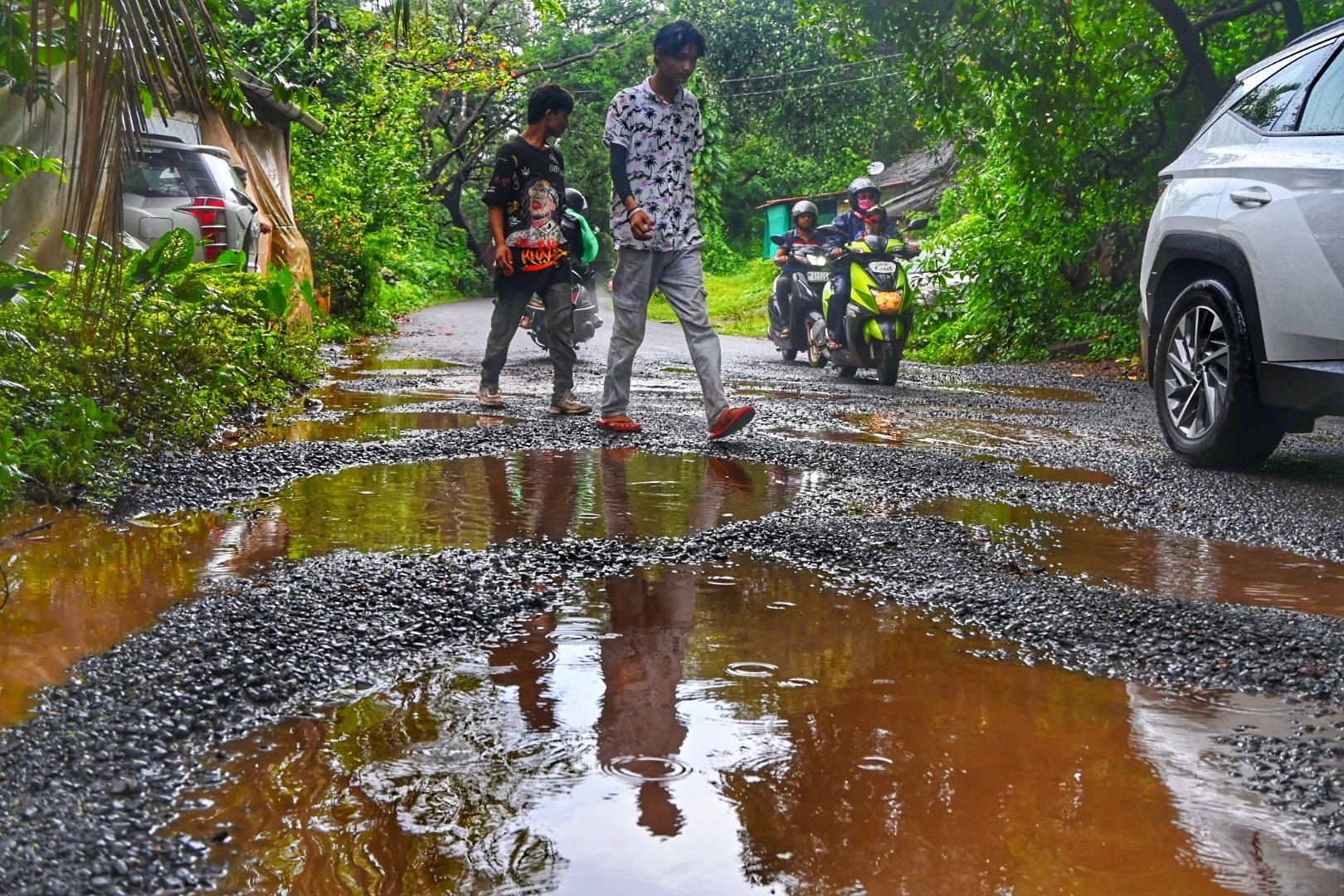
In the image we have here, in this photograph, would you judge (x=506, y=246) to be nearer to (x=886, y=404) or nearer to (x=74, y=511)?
(x=886, y=404)

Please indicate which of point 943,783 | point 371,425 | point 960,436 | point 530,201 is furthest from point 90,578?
point 960,436

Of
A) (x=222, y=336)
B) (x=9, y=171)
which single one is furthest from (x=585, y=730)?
(x=222, y=336)

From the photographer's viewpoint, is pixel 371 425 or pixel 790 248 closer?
pixel 371 425

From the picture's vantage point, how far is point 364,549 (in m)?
4.14

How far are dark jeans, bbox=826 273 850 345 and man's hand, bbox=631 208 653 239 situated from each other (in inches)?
221

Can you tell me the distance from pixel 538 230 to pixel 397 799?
21.2 feet

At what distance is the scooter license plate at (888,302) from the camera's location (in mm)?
11758

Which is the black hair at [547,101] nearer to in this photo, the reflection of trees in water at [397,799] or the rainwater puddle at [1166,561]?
the rainwater puddle at [1166,561]

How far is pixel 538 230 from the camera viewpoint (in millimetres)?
8398

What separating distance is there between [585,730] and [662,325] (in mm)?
22231

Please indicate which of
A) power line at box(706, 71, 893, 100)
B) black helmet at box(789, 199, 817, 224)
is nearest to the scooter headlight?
black helmet at box(789, 199, 817, 224)

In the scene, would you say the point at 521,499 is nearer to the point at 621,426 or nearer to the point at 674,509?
the point at 674,509

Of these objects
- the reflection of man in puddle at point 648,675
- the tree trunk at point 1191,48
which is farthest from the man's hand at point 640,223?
the tree trunk at point 1191,48

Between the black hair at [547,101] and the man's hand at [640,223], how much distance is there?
1367 millimetres
